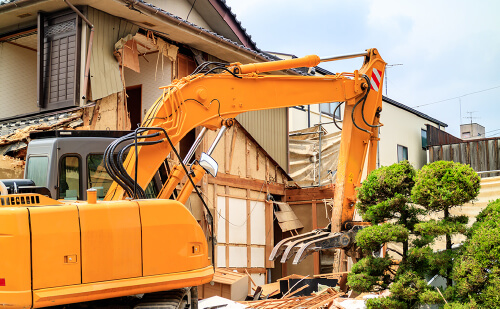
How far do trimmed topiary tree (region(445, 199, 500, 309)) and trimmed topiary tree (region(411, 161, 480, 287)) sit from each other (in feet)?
0.99

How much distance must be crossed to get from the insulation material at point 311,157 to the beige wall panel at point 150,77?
806 cm

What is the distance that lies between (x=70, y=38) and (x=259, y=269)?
28.2 ft

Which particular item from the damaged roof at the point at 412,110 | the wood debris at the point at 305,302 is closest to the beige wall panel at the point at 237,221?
the wood debris at the point at 305,302

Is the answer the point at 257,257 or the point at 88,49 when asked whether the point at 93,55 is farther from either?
the point at 257,257

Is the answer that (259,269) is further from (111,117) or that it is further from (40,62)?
(40,62)

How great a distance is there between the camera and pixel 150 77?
14883 mm

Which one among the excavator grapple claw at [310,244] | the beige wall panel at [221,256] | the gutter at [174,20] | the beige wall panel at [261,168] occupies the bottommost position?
the beige wall panel at [221,256]

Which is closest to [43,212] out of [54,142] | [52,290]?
[52,290]

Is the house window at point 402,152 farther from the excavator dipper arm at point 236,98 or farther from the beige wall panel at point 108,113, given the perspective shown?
the beige wall panel at point 108,113

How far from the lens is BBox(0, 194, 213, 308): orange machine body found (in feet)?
17.4

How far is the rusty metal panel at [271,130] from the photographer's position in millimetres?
17125

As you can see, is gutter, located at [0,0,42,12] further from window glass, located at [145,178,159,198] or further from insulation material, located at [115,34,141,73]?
window glass, located at [145,178,159,198]

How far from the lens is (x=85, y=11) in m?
12.0

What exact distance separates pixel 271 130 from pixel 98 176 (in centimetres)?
1089
